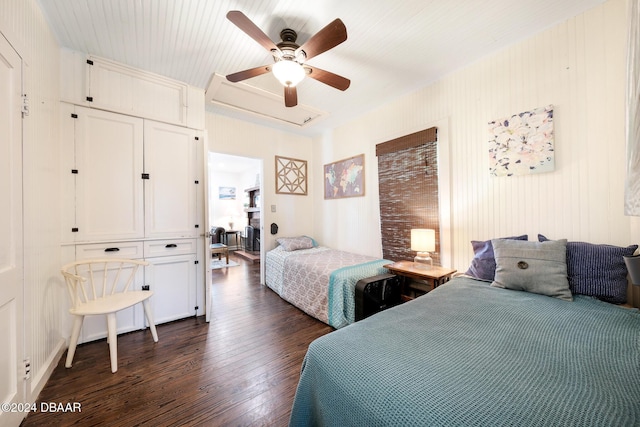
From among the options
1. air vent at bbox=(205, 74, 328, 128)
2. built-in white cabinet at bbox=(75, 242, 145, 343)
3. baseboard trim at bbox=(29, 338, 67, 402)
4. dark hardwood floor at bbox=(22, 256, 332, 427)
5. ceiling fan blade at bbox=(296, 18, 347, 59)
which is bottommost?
dark hardwood floor at bbox=(22, 256, 332, 427)

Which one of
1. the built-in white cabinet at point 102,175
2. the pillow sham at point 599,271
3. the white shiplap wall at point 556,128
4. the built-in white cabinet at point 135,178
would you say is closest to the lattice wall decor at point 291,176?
the built-in white cabinet at point 135,178

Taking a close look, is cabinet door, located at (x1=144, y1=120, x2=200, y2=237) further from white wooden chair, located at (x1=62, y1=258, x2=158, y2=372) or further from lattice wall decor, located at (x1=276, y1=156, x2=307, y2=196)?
lattice wall decor, located at (x1=276, y1=156, x2=307, y2=196)

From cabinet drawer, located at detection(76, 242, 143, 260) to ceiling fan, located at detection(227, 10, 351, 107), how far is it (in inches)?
78.0

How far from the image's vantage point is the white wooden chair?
1.79 meters

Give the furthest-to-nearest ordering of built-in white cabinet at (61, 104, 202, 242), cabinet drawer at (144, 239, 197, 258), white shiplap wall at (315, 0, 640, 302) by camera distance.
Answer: cabinet drawer at (144, 239, 197, 258) < built-in white cabinet at (61, 104, 202, 242) < white shiplap wall at (315, 0, 640, 302)

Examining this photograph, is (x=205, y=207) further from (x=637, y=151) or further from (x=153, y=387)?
(x=637, y=151)

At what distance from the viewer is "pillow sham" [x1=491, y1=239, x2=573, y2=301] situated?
1.57 metres

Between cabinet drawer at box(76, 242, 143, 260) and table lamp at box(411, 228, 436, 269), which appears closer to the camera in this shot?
cabinet drawer at box(76, 242, 143, 260)

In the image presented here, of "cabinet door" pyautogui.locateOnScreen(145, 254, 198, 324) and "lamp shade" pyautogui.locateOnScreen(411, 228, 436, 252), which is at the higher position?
"lamp shade" pyautogui.locateOnScreen(411, 228, 436, 252)

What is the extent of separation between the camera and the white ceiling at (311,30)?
1727 millimetres

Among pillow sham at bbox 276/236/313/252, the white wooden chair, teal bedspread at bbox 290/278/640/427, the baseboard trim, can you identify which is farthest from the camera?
pillow sham at bbox 276/236/313/252

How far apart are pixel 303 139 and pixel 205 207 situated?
2465mm

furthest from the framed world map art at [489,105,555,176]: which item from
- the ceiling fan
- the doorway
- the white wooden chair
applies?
the doorway

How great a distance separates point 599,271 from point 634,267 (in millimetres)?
984
